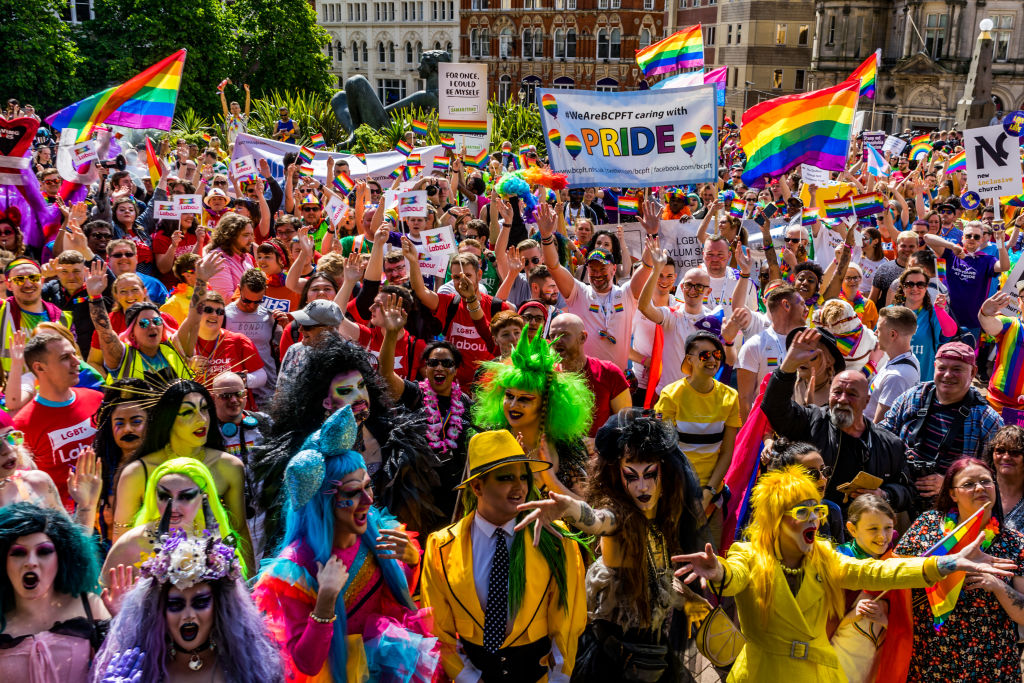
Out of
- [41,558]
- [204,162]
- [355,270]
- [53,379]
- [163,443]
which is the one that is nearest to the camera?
[41,558]

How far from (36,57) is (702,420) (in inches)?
1402

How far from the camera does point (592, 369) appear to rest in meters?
5.36

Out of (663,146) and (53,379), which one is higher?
(663,146)

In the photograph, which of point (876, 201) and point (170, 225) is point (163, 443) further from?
point (876, 201)

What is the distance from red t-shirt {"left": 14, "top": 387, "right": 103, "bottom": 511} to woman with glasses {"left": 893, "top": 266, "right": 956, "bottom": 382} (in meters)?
5.50

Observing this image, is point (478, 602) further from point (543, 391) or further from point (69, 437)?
point (69, 437)

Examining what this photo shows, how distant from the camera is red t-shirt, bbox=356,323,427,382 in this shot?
5.87 metres

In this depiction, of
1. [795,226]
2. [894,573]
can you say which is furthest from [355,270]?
[795,226]

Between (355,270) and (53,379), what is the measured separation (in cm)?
225

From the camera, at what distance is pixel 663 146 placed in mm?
9203

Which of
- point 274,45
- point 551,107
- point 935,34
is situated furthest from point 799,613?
point 935,34

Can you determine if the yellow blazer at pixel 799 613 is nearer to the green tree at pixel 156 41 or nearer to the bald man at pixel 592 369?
the bald man at pixel 592 369

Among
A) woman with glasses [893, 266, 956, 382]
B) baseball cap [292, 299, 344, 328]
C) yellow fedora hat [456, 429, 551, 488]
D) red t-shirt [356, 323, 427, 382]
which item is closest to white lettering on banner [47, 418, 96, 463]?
baseball cap [292, 299, 344, 328]

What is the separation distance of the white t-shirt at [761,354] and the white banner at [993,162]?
6.19 m
